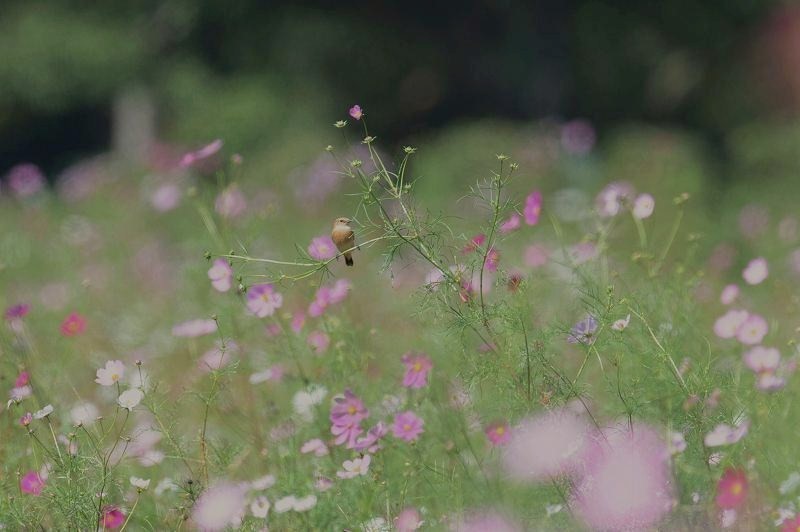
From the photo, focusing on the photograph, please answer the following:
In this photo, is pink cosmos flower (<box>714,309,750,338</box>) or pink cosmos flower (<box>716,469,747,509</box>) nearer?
A: pink cosmos flower (<box>716,469,747,509</box>)

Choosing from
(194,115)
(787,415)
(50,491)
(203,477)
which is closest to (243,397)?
(203,477)

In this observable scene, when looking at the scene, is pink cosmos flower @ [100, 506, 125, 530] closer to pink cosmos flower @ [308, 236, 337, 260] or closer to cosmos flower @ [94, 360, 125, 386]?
cosmos flower @ [94, 360, 125, 386]

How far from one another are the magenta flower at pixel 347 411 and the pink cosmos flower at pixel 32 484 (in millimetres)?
513

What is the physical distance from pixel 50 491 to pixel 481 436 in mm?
857

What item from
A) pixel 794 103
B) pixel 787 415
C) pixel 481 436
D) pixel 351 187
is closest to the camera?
pixel 787 415

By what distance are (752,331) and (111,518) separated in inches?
46.1

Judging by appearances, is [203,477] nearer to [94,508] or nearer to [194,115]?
[94,508]

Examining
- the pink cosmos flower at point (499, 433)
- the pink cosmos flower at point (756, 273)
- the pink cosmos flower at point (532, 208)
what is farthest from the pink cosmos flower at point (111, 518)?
the pink cosmos flower at point (756, 273)

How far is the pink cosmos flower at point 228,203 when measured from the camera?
7.98ft

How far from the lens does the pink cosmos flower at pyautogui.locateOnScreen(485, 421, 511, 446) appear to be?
1.83m

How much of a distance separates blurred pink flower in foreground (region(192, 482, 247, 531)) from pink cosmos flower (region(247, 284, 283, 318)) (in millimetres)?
413

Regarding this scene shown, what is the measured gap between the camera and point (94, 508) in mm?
1757

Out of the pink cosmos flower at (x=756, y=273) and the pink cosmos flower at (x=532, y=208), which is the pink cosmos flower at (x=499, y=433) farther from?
the pink cosmos flower at (x=756, y=273)

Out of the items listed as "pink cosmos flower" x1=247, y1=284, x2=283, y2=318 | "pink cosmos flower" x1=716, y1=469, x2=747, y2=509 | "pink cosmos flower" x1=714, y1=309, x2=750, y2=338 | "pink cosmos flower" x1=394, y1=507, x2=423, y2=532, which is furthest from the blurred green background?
"pink cosmos flower" x1=716, y1=469, x2=747, y2=509
